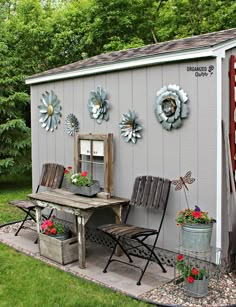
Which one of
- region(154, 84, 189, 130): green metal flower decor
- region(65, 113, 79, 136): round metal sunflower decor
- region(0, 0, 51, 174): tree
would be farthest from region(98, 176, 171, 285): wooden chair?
region(0, 0, 51, 174): tree

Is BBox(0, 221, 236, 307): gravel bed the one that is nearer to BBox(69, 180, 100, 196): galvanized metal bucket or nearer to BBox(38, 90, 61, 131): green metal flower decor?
BBox(69, 180, 100, 196): galvanized metal bucket

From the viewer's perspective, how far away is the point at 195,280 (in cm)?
348

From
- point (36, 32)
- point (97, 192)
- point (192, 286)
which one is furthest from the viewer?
point (36, 32)

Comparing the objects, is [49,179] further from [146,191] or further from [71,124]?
[146,191]

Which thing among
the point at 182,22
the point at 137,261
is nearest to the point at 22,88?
the point at 182,22

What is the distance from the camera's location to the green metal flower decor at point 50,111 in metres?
5.80

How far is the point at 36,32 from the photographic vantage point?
37.1 feet

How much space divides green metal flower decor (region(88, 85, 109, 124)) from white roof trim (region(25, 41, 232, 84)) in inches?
11.0

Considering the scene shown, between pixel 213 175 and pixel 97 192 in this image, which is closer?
pixel 213 175

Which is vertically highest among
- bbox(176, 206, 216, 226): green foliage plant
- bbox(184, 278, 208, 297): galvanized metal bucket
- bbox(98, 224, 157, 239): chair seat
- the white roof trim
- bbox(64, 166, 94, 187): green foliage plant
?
the white roof trim

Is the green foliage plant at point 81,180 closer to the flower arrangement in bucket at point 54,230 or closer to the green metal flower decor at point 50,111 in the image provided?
the flower arrangement in bucket at point 54,230

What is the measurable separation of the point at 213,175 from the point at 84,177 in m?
1.73

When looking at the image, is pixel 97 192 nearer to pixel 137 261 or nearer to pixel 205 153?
pixel 137 261

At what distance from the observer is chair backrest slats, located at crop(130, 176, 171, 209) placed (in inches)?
163
